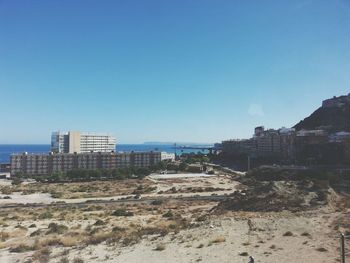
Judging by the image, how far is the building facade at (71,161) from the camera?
146625 millimetres

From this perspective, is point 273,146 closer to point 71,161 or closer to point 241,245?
point 71,161

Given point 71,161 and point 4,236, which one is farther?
point 71,161

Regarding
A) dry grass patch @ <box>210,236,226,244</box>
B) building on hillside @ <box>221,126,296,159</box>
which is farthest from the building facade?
dry grass patch @ <box>210,236,226,244</box>

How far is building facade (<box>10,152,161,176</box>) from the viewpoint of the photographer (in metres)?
147

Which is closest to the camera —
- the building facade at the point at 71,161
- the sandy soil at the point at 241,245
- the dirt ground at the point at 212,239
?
the sandy soil at the point at 241,245

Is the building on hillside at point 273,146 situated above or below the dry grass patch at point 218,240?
above

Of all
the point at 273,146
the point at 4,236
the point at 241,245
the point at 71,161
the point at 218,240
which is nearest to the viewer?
the point at 241,245

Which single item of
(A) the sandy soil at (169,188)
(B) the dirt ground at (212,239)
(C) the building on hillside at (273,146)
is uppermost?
(C) the building on hillside at (273,146)

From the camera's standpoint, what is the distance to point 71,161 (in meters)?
153

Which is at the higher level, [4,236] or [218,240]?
[218,240]

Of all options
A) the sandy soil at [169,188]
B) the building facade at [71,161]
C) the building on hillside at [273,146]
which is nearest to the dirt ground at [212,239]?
the sandy soil at [169,188]

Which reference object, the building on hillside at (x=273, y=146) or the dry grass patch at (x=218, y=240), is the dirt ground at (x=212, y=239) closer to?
the dry grass patch at (x=218, y=240)

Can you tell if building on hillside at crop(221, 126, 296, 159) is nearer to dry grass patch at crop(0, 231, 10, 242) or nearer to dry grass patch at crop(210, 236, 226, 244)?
dry grass patch at crop(0, 231, 10, 242)

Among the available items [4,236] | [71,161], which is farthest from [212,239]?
[71,161]
